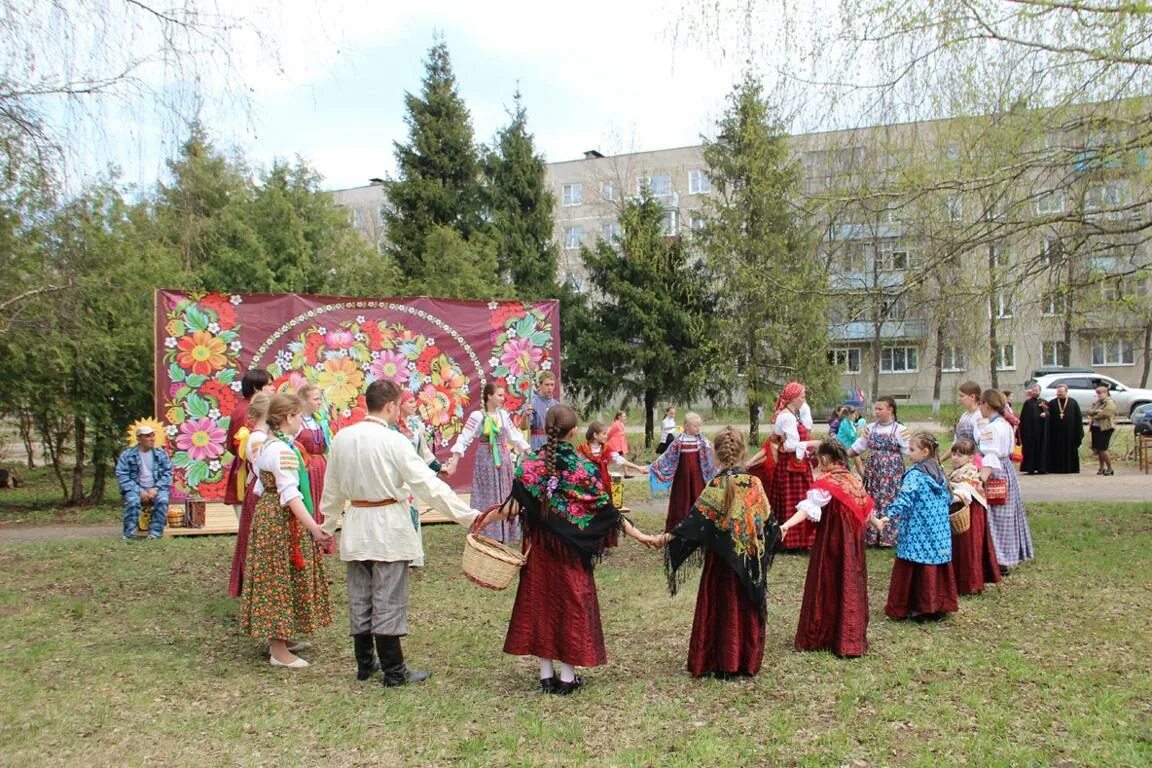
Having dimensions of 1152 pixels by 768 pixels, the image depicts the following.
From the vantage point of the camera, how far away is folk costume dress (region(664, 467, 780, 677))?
5.41m

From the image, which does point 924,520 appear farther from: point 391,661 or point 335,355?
point 335,355

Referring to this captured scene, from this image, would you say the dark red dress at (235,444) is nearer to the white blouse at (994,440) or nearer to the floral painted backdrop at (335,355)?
the floral painted backdrop at (335,355)

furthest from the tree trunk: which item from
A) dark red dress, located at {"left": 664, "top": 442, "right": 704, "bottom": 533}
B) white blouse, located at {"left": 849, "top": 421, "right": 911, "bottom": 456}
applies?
white blouse, located at {"left": 849, "top": 421, "right": 911, "bottom": 456}

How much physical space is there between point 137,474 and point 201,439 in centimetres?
88

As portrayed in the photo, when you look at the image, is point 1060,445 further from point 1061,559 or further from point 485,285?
point 485,285

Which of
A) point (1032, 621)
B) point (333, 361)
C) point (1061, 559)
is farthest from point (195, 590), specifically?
point (1061, 559)

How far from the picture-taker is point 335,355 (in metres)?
13.0

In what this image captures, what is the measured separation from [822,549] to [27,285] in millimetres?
8547

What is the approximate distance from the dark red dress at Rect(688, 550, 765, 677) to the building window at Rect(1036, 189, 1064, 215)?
22.0 feet

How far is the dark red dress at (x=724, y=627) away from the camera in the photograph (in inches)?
215

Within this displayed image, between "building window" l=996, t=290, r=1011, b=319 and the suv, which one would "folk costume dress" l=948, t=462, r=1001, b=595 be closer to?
"building window" l=996, t=290, r=1011, b=319

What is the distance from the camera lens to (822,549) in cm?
614

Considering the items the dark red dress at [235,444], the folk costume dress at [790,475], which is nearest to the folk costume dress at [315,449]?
the dark red dress at [235,444]

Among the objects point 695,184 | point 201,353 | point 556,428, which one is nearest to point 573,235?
point 695,184
